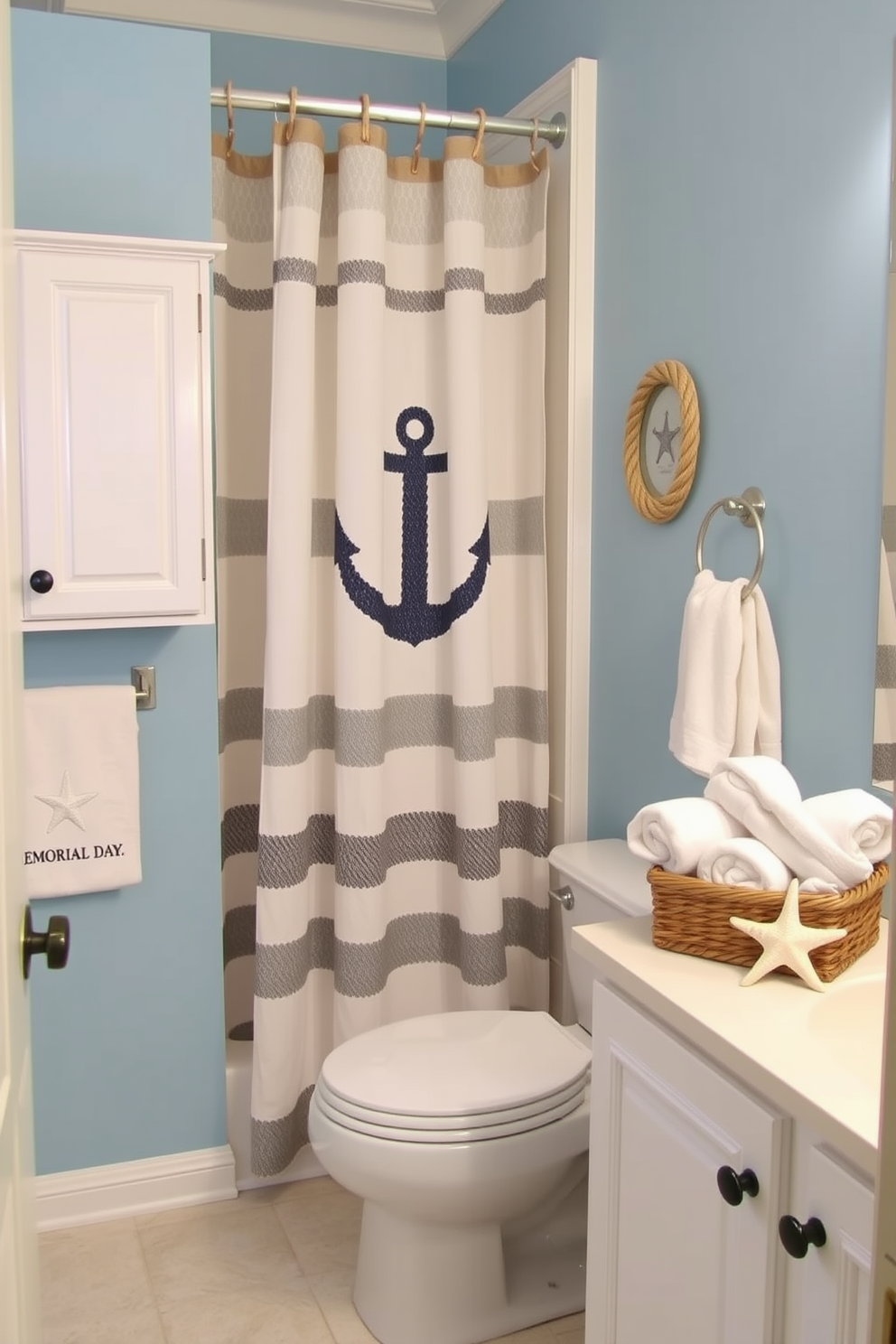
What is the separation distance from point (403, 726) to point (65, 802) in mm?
719

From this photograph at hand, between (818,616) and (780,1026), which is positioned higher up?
Result: (818,616)

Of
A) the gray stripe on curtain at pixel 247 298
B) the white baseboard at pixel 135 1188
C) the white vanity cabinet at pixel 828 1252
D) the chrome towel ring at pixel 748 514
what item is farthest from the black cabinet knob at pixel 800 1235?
the gray stripe on curtain at pixel 247 298

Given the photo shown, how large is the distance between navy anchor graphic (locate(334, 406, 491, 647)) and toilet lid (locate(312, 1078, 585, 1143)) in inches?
38.6

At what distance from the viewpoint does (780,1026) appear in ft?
4.23

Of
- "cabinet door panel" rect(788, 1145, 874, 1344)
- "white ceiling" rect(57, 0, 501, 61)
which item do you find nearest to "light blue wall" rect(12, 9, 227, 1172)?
"white ceiling" rect(57, 0, 501, 61)

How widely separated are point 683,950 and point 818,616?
1.99 ft

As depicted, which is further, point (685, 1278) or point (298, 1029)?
point (298, 1029)

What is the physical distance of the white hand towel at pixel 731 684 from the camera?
189 centimetres

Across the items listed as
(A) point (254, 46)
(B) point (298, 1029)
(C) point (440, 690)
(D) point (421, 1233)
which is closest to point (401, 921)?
(B) point (298, 1029)

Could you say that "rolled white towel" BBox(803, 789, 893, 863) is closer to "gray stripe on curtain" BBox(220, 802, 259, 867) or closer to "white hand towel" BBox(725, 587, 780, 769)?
"white hand towel" BBox(725, 587, 780, 769)

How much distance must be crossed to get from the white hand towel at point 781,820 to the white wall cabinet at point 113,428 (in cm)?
104

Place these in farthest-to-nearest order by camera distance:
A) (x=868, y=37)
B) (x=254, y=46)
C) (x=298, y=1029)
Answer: (x=254, y=46) < (x=298, y=1029) < (x=868, y=37)

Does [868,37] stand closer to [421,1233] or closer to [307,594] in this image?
[307,594]

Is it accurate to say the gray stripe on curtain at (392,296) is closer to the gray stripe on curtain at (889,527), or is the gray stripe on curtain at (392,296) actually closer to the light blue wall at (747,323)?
the light blue wall at (747,323)
